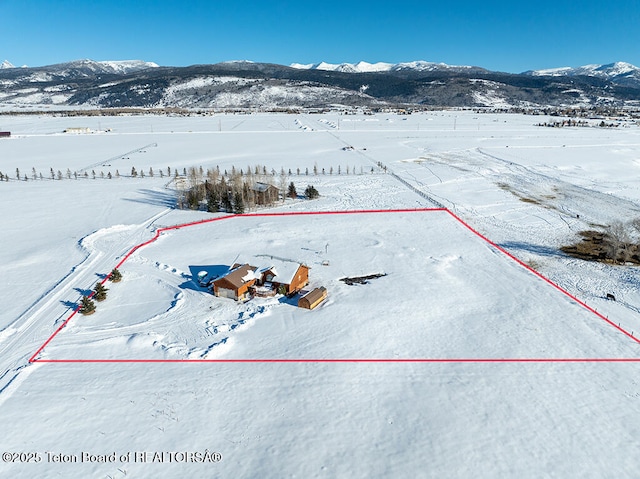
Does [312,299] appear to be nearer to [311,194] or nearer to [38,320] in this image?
[38,320]

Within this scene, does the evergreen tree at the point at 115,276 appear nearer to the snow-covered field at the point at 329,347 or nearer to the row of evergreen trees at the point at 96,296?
the row of evergreen trees at the point at 96,296

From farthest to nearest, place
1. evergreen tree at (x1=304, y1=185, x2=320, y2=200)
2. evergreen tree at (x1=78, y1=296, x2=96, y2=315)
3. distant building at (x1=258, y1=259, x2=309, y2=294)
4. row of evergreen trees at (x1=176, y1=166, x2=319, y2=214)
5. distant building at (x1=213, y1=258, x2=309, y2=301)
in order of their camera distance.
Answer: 1. evergreen tree at (x1=304, y1=185, x2=320, y2=200)
2. row of evergreen trees at (x1=176, y1=166, x2=319, y2=214)
3. distant building at (x1=258, y1=259, x2=309, y2=294)
4. distant building at (x1=213, y1=258, x2=309, y2=301)
5. evergreen tree at (x1=78, y1=296, x2=96, y2=315)

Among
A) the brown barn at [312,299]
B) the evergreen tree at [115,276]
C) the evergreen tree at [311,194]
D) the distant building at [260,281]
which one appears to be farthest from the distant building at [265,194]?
the brown barn at [312,299]

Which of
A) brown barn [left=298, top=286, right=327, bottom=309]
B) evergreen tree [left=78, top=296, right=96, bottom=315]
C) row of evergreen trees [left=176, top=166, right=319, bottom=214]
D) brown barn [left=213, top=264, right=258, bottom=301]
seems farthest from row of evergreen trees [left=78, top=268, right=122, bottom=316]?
row of evergreen trees [left=176, top=166, right=319, bottom=214]

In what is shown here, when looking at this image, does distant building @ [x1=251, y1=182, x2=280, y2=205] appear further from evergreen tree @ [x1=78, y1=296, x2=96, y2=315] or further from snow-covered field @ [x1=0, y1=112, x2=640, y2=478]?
evergreen tree @ [x1=78, y1=296, x2=96, y2=315]

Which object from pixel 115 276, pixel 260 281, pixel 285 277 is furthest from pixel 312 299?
pixel 115 276

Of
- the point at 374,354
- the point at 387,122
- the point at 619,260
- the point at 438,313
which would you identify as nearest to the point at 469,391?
the point at 374,354
